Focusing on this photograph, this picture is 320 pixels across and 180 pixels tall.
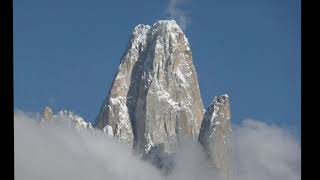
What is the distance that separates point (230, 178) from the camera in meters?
192

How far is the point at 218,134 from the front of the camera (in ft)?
611

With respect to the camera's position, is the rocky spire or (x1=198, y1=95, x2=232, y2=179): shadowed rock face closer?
(x1=198, y1=95, x2=232, y2=179): shadowed rock face

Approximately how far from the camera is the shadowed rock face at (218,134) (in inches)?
7200

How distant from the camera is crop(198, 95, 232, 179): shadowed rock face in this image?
18288cm

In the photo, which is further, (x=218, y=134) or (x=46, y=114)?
(x=46, y=114)

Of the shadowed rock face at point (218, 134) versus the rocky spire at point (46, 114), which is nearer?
the shadowed rock face at point (218, 134)

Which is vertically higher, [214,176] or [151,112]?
[151,112]
